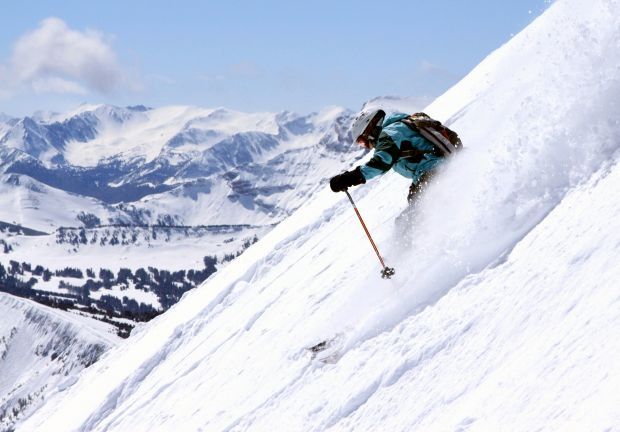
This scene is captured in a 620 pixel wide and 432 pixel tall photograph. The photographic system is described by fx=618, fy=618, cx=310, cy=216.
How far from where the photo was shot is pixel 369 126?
34.4ft

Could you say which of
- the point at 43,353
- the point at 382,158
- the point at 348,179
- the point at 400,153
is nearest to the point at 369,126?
the point at 400,153

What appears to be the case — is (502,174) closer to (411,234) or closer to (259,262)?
(411,234)

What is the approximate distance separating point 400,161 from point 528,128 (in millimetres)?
2175

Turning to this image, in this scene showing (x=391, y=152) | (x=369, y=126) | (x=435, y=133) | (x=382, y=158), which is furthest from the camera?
(x=435, y=133)

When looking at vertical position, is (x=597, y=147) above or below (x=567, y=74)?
below

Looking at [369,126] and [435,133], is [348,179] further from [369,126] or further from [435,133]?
[435,133]

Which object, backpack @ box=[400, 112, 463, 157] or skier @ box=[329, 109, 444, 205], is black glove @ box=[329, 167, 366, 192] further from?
backpack @ box=[400, 112, 463, 157]

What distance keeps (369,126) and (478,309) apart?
4243 mm

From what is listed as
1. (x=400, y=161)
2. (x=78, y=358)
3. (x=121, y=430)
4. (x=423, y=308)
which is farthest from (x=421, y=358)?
(x=78, y=358)

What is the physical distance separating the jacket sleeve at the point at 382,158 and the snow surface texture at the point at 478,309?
1.05 metres

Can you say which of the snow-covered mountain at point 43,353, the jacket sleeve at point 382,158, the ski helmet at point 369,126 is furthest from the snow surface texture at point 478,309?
the snow-covered mountain at point 43,353

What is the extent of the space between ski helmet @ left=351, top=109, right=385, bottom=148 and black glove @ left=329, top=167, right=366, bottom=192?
0.86 meters

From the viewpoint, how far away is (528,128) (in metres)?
9.52

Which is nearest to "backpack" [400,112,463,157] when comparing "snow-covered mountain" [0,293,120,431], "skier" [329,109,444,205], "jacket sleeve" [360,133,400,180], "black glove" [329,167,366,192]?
"skier" [329,109,444,205]
